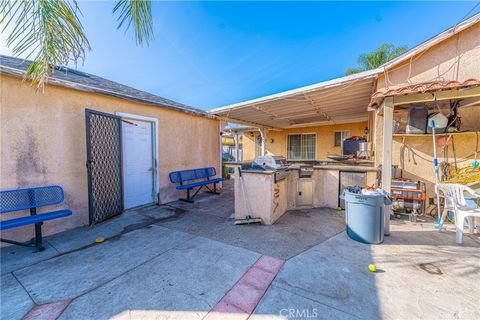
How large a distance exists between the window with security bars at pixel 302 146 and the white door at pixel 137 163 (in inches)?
329

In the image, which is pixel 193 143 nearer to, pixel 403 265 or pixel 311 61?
pixel 403 265

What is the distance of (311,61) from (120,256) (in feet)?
47.1

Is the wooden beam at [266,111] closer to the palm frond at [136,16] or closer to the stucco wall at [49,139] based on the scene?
the stucco wall at [49,139]

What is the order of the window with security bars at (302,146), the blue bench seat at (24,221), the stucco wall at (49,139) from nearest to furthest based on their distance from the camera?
the blue bench seat at (24,221)
the stucco wall at (49,139)
the window with security bars at (302,146)

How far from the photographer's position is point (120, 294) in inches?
80.1

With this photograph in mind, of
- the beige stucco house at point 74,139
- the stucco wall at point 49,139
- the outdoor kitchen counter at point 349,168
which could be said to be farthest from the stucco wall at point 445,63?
the stucco wall at point 49,139

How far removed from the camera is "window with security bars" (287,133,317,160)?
1072 cm

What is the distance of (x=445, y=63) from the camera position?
4.05 meters

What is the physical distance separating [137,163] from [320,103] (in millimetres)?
6143

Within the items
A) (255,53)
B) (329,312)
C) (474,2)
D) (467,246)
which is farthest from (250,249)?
(255,53)

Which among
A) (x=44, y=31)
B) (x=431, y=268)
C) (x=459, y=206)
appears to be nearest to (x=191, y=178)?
(x=44, y=31)

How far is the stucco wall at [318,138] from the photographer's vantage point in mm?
9492

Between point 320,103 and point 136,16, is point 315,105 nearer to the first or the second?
point 320,103

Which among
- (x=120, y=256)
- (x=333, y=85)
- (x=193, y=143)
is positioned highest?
(x=333, y=85)
